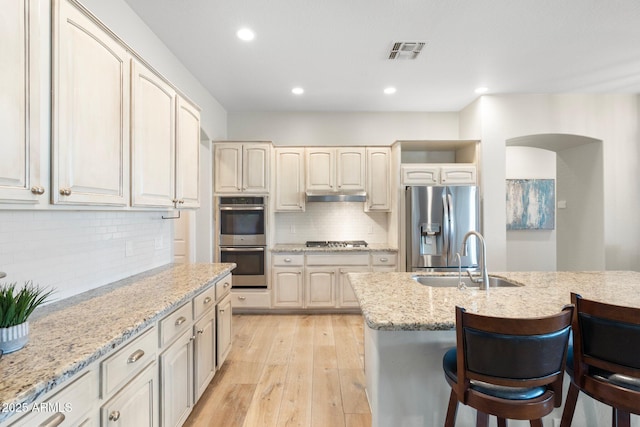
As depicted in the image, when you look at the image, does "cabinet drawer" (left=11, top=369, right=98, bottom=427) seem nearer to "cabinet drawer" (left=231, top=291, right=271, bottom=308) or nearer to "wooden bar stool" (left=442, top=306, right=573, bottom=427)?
"wooden bar stool" (left=442, top=306, right=573, bottom=427)

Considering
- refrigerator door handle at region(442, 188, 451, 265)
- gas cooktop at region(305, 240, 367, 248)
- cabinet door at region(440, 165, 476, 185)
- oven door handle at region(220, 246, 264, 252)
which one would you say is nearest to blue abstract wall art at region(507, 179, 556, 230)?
cabinet door at region(440, 165, 476, 185)

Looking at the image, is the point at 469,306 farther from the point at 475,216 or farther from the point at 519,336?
the point at 475,216

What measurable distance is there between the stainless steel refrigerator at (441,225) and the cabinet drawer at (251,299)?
2.05 meters

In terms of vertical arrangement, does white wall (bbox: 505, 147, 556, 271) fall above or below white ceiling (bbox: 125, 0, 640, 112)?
below

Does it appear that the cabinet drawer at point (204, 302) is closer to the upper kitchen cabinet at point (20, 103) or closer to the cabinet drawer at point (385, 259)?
the upper kitchen cabinet at point (20, 103)

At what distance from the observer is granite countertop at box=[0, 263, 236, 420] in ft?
2.83

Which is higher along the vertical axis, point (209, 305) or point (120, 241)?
point (120, 241)

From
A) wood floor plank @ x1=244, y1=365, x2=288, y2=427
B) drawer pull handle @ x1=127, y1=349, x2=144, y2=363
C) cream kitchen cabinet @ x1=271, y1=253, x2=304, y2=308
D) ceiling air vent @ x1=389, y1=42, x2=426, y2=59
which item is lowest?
wood floor plank @ x1=244, y1=365, x2=288, y2=427

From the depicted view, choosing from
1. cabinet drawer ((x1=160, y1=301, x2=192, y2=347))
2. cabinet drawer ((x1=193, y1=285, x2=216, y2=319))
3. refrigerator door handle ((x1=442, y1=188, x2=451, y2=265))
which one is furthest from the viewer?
refrigerator door handle ((x1=442, y1=188, x2=451, y2=265))

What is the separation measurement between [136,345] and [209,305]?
898 mm

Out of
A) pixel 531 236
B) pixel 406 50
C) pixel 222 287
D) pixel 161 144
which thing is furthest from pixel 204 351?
pixel 531 236

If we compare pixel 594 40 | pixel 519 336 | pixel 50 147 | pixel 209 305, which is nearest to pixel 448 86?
pixel 594 40

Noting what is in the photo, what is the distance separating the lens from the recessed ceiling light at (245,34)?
2490 millimetres

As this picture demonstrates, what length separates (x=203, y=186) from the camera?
3.94m
